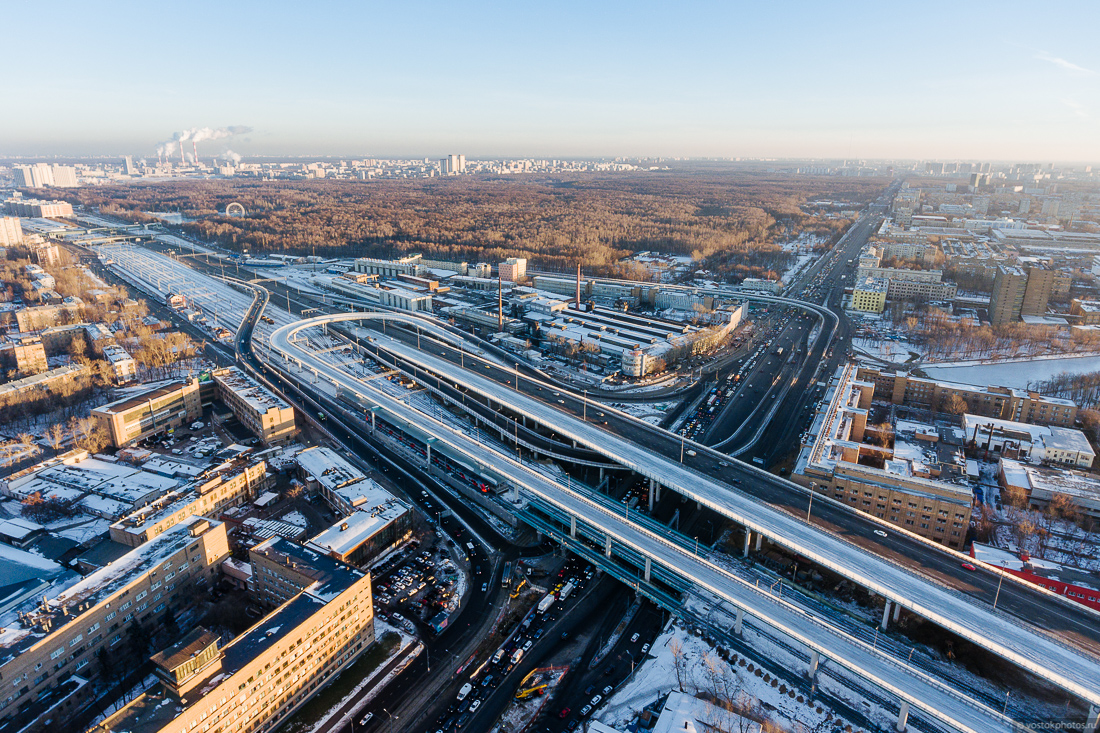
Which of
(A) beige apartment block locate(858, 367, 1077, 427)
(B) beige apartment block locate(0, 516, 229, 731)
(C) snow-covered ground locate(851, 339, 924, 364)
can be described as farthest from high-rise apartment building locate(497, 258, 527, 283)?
(B) beige apartment block locate(0, 516, 229, 731)

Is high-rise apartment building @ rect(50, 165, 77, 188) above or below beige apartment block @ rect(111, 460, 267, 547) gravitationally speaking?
above

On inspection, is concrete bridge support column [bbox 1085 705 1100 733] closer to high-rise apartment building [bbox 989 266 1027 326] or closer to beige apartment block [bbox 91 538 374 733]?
beige apartment block [bbox 91 538 374 733]

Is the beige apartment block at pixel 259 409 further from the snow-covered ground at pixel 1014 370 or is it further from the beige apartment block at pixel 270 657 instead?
the snow-covered ground at pixel 1014 370

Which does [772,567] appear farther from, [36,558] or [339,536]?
[36,558]

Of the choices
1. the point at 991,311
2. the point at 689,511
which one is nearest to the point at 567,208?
the point at 991,311

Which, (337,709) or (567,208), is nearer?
(337,709)

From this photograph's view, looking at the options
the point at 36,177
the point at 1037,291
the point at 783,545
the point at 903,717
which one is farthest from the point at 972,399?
the point at 36,177

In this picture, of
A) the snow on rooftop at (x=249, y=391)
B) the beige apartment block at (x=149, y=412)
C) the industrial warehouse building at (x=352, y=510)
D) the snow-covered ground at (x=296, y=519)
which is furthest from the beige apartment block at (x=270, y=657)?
the beige apartment block at (x=149, y=412)
